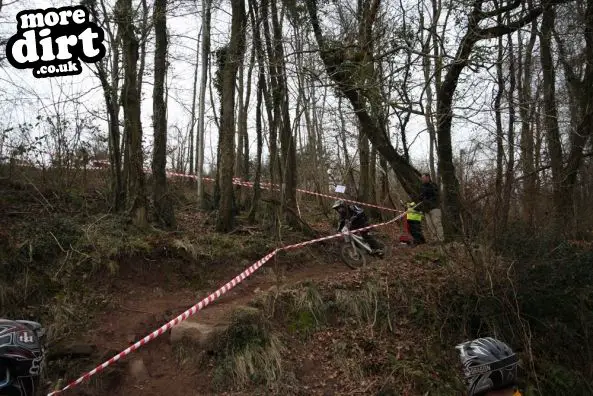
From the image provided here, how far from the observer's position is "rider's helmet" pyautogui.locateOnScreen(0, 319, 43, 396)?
3385 mm

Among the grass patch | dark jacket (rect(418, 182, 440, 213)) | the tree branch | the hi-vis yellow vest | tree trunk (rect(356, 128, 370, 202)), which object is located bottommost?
the grass patch

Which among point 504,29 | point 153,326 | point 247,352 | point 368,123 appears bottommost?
point 247,352

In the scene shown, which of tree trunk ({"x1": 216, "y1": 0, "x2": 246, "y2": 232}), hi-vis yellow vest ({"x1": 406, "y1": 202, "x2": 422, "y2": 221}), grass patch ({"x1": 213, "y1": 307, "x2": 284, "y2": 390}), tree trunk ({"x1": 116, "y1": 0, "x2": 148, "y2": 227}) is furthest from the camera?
hi-vis yellow vest ({"x1": 406, "y1": 202, "x2": 422, "y2": 221})

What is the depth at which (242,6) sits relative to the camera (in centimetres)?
1120

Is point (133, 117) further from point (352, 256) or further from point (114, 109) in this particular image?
point (352, 256)

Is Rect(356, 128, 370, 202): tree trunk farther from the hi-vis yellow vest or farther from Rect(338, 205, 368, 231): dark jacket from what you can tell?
Rect(338, 205, 368, 231): dark jacket

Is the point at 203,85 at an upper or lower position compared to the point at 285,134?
upper

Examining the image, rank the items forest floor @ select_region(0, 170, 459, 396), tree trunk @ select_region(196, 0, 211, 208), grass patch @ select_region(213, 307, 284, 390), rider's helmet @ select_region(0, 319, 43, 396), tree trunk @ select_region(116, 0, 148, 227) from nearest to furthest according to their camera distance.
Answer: rider's helmet @ select_region(0, 319, 43, 396), grass patch @ select_region(213, 307, 284, 390), forest floor @ select_region(0, 170, 459, 396), tree trunk @ select_region(116, 0, 148, 227), tree trunk @ select_region(196, 0, 211, 208)

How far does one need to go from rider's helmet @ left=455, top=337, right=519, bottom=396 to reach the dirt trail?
454 cm

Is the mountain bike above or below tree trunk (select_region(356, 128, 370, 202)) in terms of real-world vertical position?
below

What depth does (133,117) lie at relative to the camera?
10.0 meters

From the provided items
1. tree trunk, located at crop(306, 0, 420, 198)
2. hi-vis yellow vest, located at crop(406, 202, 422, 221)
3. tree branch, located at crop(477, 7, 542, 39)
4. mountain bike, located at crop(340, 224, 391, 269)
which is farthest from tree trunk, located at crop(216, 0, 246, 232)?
tree branch, located at crop(477, 7, 542, 39)

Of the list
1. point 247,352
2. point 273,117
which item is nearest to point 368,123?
point 273,117

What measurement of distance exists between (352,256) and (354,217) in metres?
0.85
